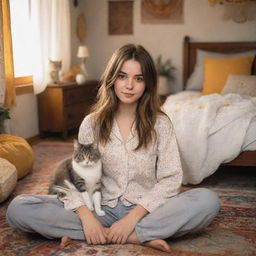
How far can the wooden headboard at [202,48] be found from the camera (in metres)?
5.18

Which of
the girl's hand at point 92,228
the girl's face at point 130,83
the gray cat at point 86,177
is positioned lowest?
the girl's hand at point 92,228

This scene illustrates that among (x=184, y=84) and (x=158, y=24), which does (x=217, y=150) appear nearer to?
(x=184, y=84)

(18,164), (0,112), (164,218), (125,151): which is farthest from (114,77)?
(0,112)

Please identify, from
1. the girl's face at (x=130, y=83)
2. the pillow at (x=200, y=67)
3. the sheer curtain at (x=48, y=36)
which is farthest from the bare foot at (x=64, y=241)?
the pillow at (x=200, y=67)

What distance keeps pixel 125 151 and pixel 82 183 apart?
0.85 feet

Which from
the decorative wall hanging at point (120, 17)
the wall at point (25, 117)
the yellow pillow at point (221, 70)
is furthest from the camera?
the decorative wall hanging at point (120, 17)

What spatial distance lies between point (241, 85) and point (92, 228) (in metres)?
2.74

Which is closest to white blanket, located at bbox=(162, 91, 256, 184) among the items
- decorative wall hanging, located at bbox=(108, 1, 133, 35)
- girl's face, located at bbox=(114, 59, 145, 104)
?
Result: girl's face, located at bbox=(114, 59, 145, 104)

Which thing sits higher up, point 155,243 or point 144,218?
point 144,218

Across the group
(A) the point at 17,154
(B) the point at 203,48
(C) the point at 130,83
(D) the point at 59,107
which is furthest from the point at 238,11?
(C) the point at 130,83

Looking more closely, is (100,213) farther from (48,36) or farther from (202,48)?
(202,48)

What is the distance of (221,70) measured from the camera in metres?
4.62

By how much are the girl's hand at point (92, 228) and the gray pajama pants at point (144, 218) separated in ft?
0.19

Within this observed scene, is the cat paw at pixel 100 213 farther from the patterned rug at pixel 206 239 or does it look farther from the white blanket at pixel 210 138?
the white blanket at pixel 210 138
